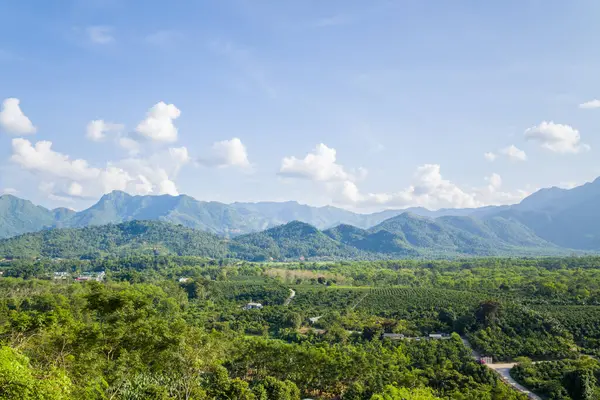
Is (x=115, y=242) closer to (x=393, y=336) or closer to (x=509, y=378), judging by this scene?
(x=393, y=336)

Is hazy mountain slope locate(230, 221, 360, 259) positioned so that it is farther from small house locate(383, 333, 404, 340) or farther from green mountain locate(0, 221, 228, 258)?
small house locate(383, 333, 404, 340)

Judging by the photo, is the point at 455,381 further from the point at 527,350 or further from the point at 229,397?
the point at 229,397

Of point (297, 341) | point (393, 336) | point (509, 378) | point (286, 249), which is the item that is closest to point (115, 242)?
point (286, 249)

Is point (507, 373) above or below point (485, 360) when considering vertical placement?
below

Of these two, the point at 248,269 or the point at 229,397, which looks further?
the point at 248,269

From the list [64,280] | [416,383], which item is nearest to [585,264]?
[416,383]

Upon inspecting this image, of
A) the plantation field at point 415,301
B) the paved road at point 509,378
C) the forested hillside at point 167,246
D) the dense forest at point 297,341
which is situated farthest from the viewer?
the forested hillside at point 167,246

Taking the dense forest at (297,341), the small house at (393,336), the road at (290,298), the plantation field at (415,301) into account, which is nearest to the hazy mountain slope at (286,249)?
the road at (290,298)

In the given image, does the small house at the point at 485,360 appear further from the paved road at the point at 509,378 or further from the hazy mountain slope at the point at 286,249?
the hazy mountain slope at the point at 286,249

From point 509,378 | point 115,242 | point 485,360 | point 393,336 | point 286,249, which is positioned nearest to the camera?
point 509,378
